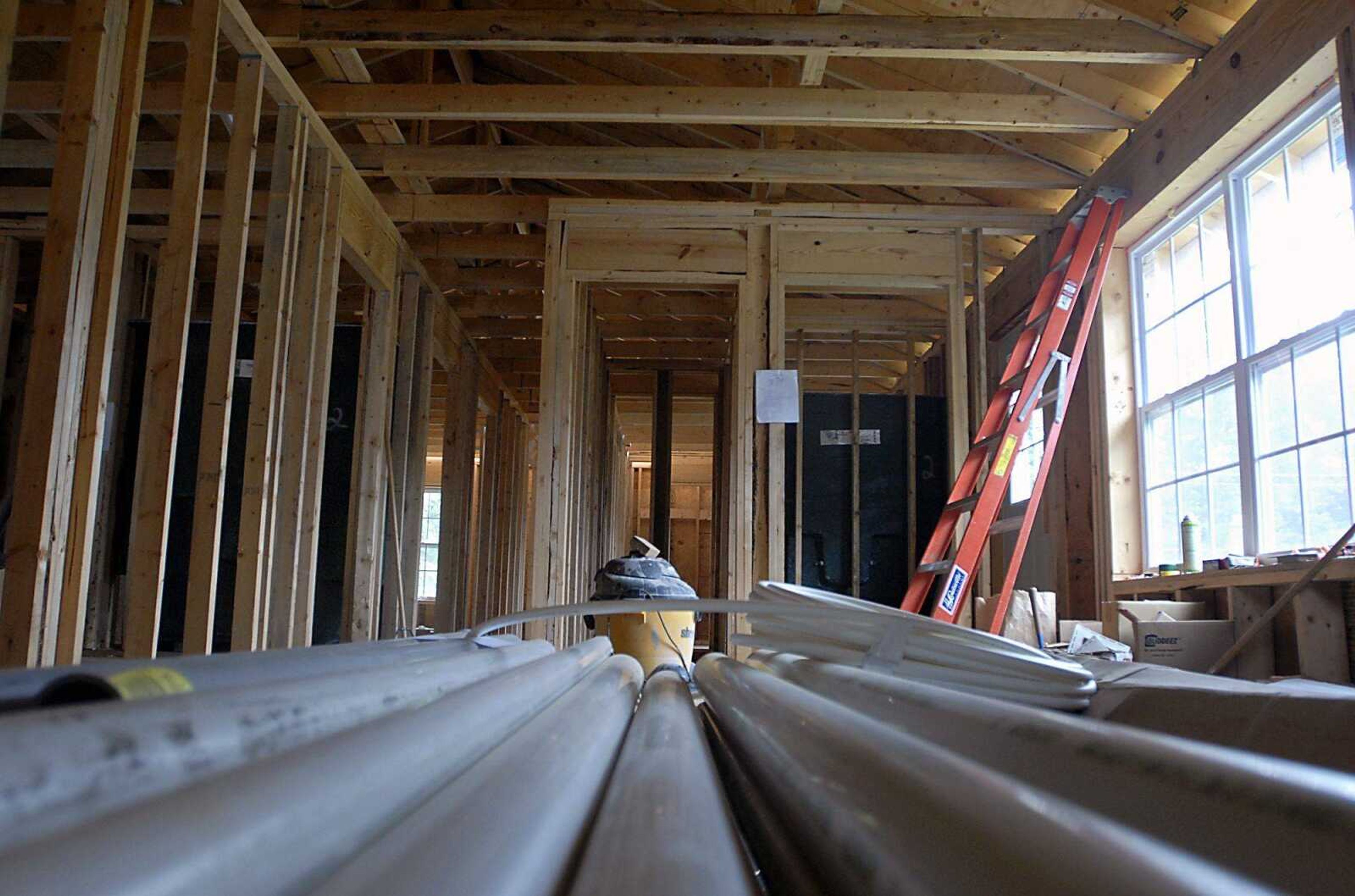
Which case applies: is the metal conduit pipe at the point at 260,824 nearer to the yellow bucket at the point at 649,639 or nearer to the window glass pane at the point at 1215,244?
the yellow bucket at the point at 649,639

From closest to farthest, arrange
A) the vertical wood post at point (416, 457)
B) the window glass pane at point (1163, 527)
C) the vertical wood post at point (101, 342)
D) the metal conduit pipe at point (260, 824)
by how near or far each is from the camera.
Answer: the metal conduit pipe at point (260, 824)
the vertical wood post at point (101, 342)
the window glass pane at point (1163, 527)
the vertical wood post at point (416, 457)

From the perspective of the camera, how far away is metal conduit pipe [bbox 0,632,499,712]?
933mm

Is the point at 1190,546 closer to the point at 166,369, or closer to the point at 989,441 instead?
the point at 989,441

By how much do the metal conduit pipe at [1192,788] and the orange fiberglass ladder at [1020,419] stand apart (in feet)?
11.3

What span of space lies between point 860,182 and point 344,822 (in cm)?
509

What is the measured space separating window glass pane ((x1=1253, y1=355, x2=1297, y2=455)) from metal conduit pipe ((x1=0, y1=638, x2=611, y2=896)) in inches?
158

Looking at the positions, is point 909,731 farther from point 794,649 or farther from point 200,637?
point 200,637

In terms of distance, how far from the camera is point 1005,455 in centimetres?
448

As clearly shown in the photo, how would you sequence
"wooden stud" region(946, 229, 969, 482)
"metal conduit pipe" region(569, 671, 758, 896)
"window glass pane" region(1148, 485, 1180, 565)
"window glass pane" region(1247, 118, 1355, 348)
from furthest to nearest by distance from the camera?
"wooden stud" region(946, 229, 969, 482)
"window glass pane" region(1148, 485, 1180, 565)
"window glass pane" region(1247, 118, 1355, 348)
"metal conduit pipe" region(569, 671, 758, 896)

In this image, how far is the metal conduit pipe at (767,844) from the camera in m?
0.76

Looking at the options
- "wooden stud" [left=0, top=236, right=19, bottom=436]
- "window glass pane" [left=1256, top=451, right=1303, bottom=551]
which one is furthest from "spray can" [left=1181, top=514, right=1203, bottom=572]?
"wooden stud" [left=0, top=236, right=19, bottom=436]

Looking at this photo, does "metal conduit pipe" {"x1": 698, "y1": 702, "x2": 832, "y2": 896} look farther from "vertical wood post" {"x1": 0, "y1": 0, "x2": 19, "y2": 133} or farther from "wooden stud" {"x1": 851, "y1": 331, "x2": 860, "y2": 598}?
"wooden stud" {"x1": 851, "y1": 331, "x2": 860, "y2": 598}

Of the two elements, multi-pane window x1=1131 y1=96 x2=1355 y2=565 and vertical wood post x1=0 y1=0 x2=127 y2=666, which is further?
multi-pane window x1=1131 y1=96 x2=1355 y2=565

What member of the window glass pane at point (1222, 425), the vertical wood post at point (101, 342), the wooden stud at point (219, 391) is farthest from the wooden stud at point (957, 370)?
the vertical wood post at point (101, 342)
